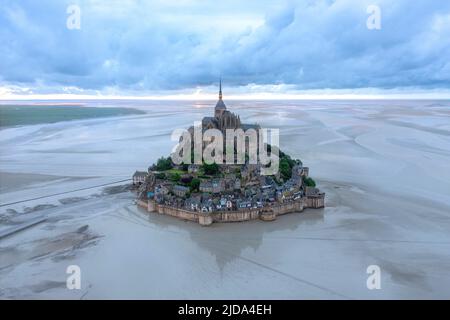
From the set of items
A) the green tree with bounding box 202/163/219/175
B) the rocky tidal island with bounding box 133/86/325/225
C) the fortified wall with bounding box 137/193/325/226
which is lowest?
the fortified wall with bounding box 137/193/325/226

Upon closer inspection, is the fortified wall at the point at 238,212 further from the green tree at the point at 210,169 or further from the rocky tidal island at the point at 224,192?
the green tree at the point at 210,169

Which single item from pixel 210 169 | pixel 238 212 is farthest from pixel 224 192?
pixel 210 169

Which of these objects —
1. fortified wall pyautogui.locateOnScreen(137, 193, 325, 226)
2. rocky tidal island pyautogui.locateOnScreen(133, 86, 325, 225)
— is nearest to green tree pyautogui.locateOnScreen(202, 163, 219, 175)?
rocky tidal island pyautogui.locateOnScreen(133, 86, 325, 225)

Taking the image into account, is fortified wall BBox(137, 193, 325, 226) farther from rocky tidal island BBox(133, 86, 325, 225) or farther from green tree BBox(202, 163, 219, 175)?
green tree BBox(202, 163, 219, 175)

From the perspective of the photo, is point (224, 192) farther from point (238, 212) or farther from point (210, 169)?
point (210, 169)

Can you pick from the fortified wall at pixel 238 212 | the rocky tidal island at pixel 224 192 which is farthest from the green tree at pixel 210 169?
the fortified wall at pixel 238 212

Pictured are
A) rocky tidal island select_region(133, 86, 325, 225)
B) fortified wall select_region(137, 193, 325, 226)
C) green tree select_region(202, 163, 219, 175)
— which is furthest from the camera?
green tree select_region(202, 163, 219, 175)

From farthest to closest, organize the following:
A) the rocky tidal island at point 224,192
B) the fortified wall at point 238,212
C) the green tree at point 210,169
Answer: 1. the green tree at point 210,169
2. the rocky tidal island at point 224,192
3. the fortified wall at point 238,212
